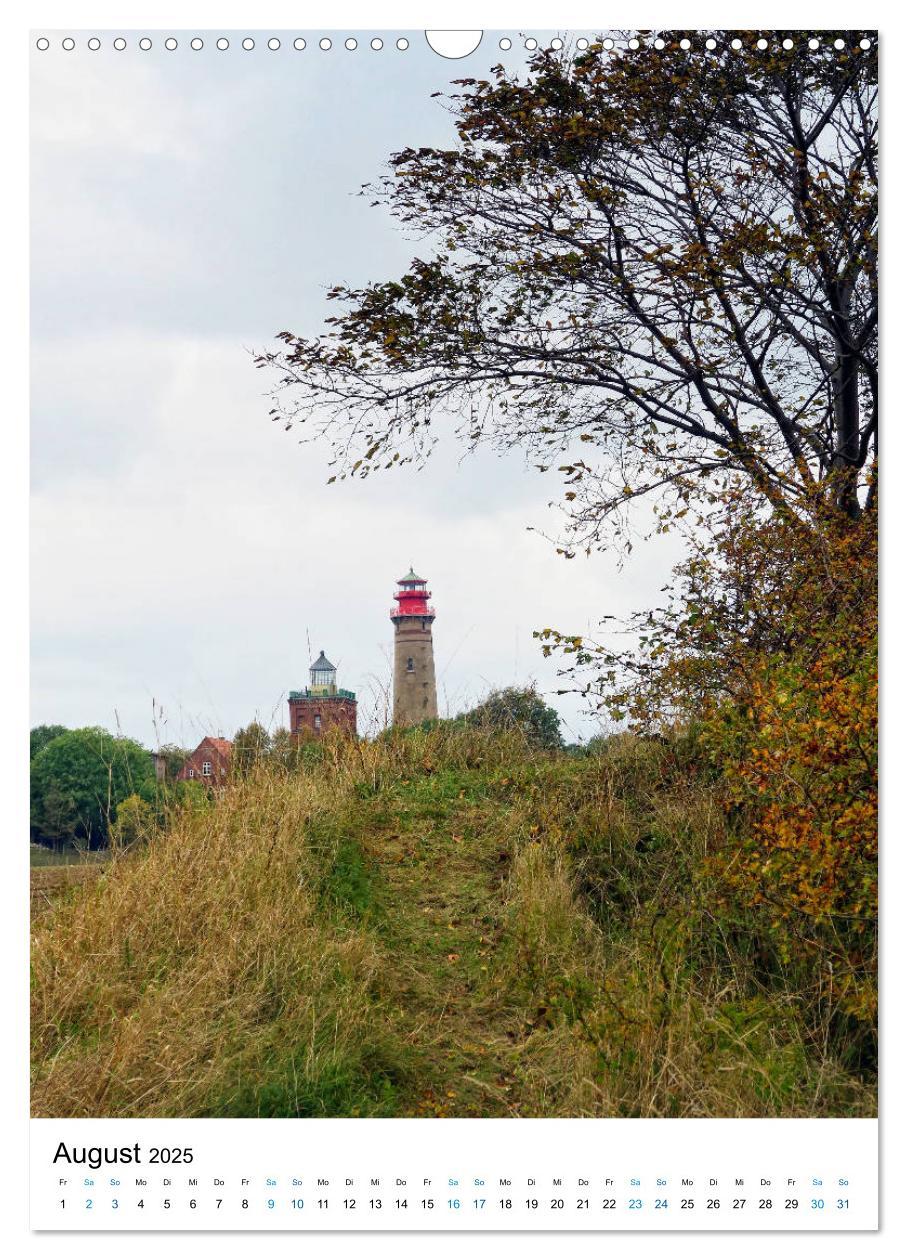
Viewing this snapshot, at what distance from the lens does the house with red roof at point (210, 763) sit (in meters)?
8.00

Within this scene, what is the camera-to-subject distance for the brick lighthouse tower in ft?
23.6

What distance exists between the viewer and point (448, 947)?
6.69 meters

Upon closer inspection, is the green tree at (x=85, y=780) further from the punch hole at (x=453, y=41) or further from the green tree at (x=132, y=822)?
the punch hole at (x=453, y=41)

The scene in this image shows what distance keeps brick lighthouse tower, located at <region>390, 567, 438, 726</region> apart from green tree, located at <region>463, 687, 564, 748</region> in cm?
51

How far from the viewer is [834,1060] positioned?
15.6ft

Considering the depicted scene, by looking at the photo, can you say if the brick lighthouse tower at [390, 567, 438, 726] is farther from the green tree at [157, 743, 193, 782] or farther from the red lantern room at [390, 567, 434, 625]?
the green tree at [157, 743, 193, 782]

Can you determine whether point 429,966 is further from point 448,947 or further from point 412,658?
point 412,658

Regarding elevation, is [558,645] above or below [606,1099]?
above

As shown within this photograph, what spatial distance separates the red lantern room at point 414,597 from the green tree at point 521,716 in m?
2.12
